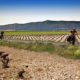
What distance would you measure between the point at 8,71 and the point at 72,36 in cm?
1048

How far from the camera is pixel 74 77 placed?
8.90 m

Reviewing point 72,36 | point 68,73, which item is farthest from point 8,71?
point 72,36

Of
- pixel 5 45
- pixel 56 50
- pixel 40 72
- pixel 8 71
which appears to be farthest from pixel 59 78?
pixel 5 45

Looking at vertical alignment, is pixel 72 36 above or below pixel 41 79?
above

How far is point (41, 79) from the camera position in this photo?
28.1 feet

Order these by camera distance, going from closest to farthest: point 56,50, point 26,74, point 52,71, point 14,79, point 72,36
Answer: point 14,79
point 26,74
point 52,71
point 56,50
point 72,36

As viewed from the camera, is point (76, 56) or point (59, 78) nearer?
point (59, 78)

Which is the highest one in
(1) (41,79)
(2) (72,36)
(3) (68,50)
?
(2) (72,36)

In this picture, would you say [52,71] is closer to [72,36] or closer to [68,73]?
[68,73]

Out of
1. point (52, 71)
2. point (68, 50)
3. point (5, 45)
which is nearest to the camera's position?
point (52, 71)

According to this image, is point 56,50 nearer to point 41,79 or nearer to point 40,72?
point 40,72

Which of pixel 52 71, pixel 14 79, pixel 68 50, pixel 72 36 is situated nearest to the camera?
pixel 14 79

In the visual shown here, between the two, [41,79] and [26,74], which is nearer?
[41,79]

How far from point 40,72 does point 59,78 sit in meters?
1.69
